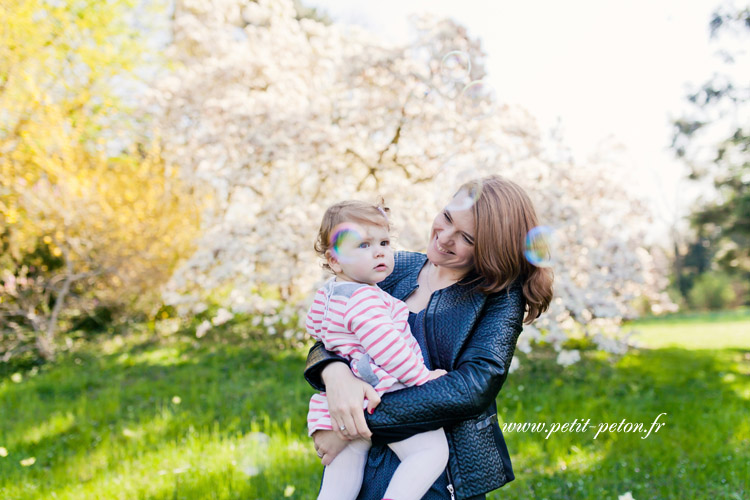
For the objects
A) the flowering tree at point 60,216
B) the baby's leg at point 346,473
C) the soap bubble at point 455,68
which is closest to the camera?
the baby's leg at point 346,473

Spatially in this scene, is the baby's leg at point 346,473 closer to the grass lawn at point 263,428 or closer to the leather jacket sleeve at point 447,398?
the leather jacket sleeve at point 447,398

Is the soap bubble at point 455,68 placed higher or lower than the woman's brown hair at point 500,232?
higher

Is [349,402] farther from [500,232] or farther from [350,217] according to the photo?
[500,232]

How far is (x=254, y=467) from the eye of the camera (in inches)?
161

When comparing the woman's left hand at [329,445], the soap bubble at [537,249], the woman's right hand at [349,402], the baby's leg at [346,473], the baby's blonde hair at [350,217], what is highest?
the baby's blonde hair at [350,217]

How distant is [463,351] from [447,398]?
0.25 meters

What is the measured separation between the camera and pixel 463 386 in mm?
1746

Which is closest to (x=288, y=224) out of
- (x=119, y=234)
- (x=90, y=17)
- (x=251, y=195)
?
(x=251, y=195)

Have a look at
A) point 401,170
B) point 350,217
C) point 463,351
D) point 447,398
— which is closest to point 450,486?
point 447,398

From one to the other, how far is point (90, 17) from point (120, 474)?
14.1 m

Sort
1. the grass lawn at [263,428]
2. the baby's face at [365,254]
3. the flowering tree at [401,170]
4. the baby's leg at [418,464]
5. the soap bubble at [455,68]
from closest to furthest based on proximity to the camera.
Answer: the baby's leg at [418,464] < the baby's face at [365,254] < the grass lawn at [263,428] < the flowering tree at [401,170] < the soap bubble at [455,68]

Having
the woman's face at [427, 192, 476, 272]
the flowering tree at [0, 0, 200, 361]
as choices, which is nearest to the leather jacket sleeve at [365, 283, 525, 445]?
the woman's face at [427, 192, 476, 272]

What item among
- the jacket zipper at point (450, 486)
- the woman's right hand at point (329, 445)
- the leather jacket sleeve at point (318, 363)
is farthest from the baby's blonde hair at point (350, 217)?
the jacket zipper at point (450, 486)

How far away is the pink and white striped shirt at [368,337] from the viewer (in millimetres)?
1781
